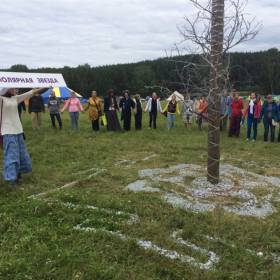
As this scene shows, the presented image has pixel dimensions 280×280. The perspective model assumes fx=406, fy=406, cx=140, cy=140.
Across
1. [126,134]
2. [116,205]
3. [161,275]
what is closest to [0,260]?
[161,275]

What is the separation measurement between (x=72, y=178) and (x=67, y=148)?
13.1ft

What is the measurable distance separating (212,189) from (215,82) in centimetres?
197

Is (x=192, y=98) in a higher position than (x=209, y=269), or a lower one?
higher

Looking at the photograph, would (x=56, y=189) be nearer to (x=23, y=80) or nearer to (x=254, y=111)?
(x=23, y=80)

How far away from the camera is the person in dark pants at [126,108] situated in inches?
674

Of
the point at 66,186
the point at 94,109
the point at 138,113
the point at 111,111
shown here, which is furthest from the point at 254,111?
the point at 66,186

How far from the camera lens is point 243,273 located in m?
4.47

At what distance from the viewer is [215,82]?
291 inches

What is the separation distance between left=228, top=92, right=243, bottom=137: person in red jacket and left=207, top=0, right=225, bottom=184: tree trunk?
8.65 m

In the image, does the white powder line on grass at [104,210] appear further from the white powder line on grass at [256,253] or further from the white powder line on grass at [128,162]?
the white powder line on grass at [128,162]

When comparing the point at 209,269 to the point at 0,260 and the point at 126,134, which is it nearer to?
the point at 0,260

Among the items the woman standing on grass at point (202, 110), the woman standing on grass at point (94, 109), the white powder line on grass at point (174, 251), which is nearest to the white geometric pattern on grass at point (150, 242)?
the white powder line on grass at point (174, 251)

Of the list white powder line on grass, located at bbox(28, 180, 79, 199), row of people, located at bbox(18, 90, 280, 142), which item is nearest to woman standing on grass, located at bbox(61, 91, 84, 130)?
row of people, located at bbox(18, 90, 280, 142)

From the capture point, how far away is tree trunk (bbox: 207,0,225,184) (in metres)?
7.29
